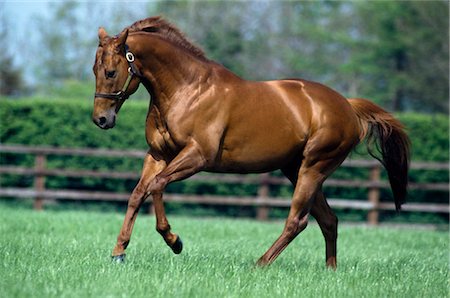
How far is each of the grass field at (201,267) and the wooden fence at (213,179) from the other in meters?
4.50

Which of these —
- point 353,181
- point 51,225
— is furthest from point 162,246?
point 353,181

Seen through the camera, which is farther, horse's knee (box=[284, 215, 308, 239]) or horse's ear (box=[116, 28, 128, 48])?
horse's knee (box=[284, 215, 308, 239])

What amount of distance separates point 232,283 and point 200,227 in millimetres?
5891

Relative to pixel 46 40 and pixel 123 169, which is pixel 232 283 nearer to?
pixel 123 169

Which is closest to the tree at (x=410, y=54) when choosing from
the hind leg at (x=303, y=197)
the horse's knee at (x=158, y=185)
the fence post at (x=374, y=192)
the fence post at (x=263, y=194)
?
the fence post at (x=374, y=192)

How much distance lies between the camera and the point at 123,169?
16062 millimetres

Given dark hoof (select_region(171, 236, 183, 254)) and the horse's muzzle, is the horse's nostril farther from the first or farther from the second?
dark hoof (select_region(171, 236, 183, 254))

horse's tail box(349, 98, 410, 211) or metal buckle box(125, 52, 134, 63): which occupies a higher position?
metal buckle box(125, 52, 134, 63)

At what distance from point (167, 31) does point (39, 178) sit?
930 cm

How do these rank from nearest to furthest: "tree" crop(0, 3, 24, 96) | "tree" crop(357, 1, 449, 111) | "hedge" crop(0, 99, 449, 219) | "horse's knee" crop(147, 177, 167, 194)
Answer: "horse's knee" crop(147, 177, 167, 194) → "hedge" crop(0, 99, 449, 219) → "tree" crop(357, 1, 449, 111) → "tree" crop(0, 3, 24, 96)

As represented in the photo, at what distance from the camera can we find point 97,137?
53.2 feet

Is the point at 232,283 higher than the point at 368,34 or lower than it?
higher

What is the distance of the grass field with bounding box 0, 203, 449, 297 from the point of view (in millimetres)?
4969

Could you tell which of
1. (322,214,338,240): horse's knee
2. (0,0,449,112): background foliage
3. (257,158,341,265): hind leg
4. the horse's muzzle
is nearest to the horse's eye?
the horse's muzzle
